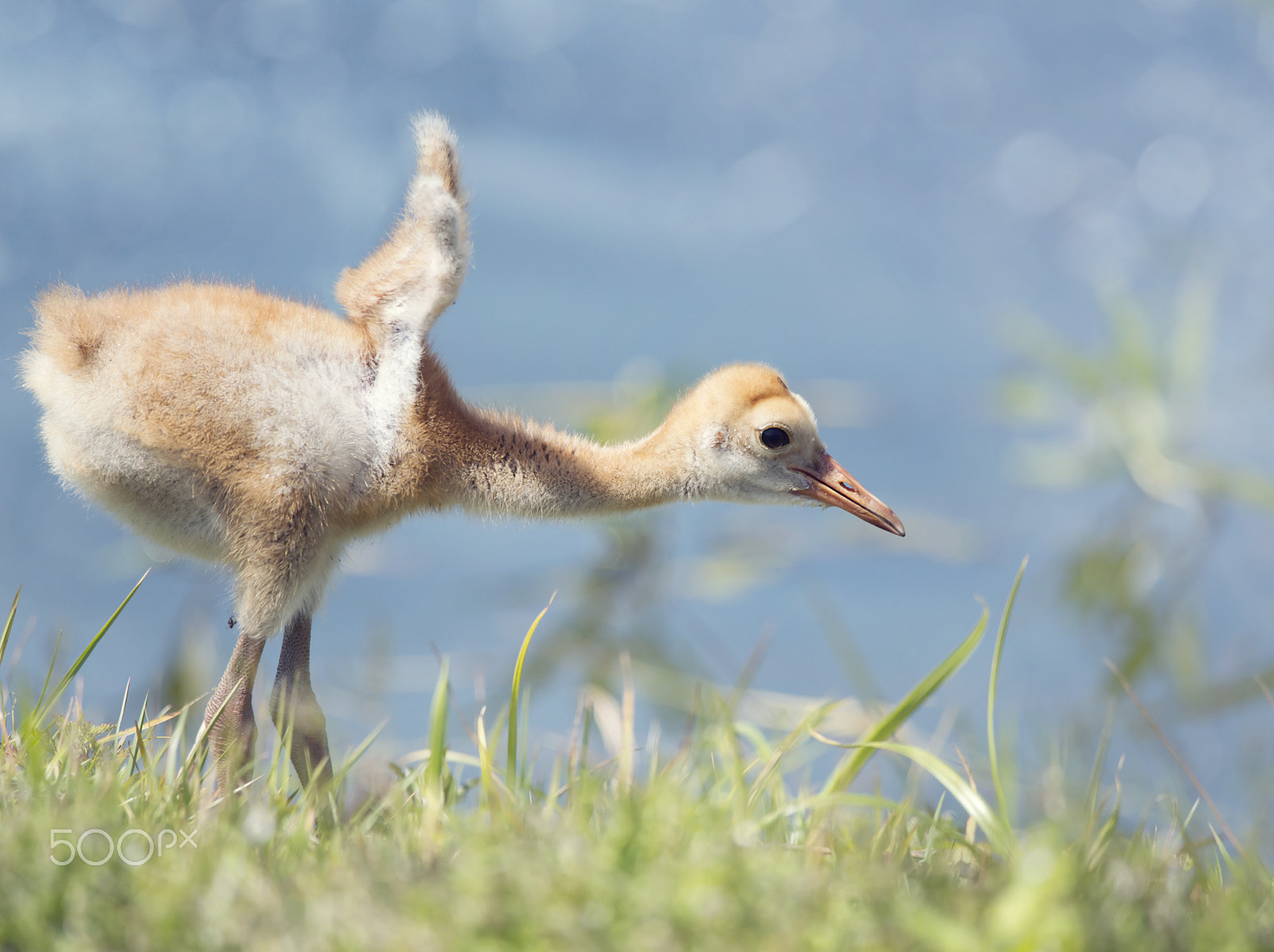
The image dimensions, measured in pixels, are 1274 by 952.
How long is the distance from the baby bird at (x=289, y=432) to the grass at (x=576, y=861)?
28 centimetres

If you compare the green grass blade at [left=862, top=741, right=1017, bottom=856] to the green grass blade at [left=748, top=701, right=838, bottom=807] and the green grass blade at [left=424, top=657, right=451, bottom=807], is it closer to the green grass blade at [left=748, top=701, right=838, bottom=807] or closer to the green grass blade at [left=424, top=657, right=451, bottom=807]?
the green grass blade at [left=748, top=701, right=838, bottom=807]

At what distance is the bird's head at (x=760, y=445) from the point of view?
2.00 metres

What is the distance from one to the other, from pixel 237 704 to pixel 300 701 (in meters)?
0.20

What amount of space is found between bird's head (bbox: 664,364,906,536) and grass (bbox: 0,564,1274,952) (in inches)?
22.9

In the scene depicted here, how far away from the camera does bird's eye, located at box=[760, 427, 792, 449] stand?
199 centimetres

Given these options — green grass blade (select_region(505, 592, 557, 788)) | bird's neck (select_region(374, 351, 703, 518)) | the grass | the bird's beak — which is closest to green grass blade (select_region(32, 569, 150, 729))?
the grass

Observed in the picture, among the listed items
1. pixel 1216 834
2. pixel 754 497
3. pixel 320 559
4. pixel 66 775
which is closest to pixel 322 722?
pixel 320 559

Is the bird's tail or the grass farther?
the bird's tail

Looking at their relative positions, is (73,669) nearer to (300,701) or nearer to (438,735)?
Answer: (300,701)

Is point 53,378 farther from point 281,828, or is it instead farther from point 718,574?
point 718,574

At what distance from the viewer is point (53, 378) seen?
166cm

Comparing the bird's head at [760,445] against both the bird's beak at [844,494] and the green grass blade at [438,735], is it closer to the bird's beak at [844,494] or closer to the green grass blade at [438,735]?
the bird's beak at [844,494]

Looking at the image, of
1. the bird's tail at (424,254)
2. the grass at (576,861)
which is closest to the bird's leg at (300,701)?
the grass at (576,861)

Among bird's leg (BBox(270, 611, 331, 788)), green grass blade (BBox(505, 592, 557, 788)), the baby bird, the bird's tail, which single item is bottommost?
bird's leg (BBox(270, 611, 331, 788))
